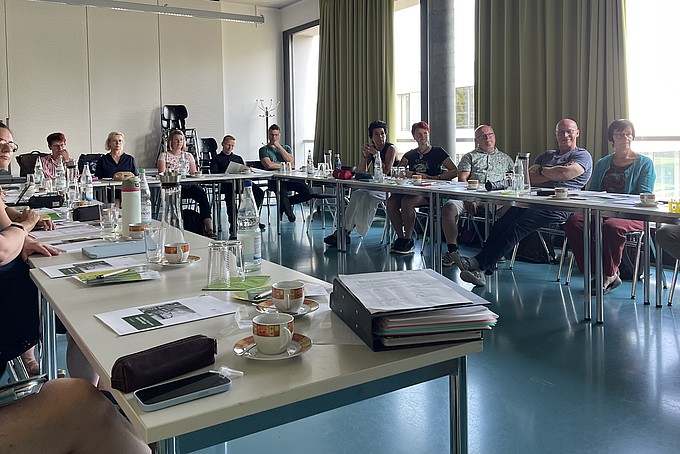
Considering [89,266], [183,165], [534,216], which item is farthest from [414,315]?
[183,165]

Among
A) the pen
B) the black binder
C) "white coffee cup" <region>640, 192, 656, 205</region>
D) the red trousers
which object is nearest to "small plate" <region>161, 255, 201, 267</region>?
the pen

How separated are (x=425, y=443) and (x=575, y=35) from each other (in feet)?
14.2

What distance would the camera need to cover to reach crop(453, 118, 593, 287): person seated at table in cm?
427

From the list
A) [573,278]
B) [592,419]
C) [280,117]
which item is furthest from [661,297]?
[280,117]

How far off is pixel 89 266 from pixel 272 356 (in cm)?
100

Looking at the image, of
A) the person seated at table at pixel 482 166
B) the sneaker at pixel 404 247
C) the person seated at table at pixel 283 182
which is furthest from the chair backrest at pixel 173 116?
the person seated at table at pixel 482 166

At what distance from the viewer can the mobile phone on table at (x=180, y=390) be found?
Result: 0.93 meters

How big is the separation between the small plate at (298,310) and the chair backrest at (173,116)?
8.22m

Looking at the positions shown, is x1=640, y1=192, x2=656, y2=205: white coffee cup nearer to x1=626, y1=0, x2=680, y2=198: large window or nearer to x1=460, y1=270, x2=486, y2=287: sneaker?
x1=460, y1=270, x2=486, y2=287: sneaker

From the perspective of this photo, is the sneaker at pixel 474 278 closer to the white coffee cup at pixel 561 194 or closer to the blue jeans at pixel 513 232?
the blue jeans at pixel 513 232

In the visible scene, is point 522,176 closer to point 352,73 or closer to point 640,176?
point 640,176

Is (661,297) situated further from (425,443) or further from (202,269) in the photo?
(202,269)

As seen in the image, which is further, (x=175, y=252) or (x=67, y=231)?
(x=67, y=231)

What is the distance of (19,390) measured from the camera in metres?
1.11
